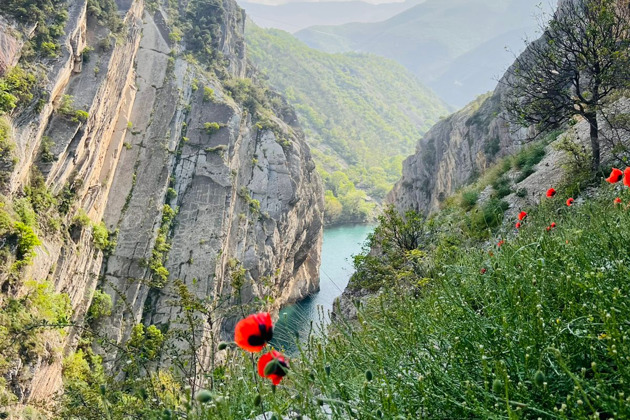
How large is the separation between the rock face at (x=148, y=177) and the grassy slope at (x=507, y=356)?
14404mm

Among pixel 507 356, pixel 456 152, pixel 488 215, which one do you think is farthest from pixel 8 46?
pixel 456 152

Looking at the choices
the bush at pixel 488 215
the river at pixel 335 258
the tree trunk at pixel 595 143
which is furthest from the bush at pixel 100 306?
the tree trunk at pixel 595 143

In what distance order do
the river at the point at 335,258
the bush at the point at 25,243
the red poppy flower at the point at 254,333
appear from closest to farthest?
the red poppy flower at the point at 254,333
the bush at the point at 25,243
the river at the point at 335,258

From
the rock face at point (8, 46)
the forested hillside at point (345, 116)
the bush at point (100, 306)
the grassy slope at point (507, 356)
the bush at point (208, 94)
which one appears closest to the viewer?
the grassy slope at point (507, 356)

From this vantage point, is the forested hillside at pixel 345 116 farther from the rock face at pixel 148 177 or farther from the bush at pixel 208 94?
the bush at pixel 208 94

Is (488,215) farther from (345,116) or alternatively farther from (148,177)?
(345,116)

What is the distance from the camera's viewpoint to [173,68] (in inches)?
1341

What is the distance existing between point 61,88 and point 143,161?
7.61m

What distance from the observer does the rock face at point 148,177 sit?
773 inches

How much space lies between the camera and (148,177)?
94.3ft

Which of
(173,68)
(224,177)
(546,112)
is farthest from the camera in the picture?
(173,68)

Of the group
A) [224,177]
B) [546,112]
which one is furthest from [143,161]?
[546,112]

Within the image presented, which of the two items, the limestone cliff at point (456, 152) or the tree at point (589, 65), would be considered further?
the limestone cliff at point (456, 152)

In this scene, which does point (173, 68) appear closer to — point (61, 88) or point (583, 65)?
point (61, 88)
